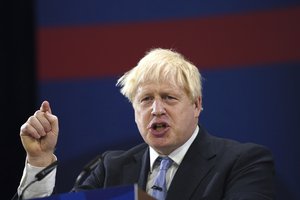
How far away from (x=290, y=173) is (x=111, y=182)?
1.02 metres

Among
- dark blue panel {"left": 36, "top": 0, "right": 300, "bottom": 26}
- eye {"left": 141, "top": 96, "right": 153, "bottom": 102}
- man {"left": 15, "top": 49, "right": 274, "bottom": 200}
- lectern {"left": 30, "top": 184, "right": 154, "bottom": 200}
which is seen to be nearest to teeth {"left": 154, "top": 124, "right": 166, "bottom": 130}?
man {"left": 15, "top": 49, "right": 274, "bottom": 200}

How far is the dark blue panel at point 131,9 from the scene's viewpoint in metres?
3.19

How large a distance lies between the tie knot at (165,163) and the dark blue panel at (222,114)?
2.60 ft

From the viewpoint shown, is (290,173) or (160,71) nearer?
(160,71)

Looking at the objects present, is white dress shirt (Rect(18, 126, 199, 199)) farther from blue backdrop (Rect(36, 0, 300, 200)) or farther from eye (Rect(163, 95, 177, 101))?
blue backdrop (Rect(36, 0, 300, 200))

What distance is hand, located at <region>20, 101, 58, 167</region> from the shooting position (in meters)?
2.28

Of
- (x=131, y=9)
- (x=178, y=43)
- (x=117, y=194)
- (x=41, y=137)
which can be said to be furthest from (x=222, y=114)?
(x=117, y=194)

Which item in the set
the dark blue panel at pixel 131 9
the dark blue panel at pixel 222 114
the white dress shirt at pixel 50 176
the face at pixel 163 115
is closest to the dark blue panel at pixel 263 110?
the dark blue panel at pixel 222 114

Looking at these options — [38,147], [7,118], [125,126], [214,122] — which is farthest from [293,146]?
[7,118]

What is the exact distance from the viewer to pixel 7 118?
3.47 metres

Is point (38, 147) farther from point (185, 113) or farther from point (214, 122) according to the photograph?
point (214, 122)

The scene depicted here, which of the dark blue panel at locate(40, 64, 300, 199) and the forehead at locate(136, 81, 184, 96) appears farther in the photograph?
the dark blue panel at locate(40, 64, 300, 199)

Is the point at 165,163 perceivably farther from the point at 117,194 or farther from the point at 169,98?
the point at 117,194

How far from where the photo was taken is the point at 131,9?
338 centimetres
